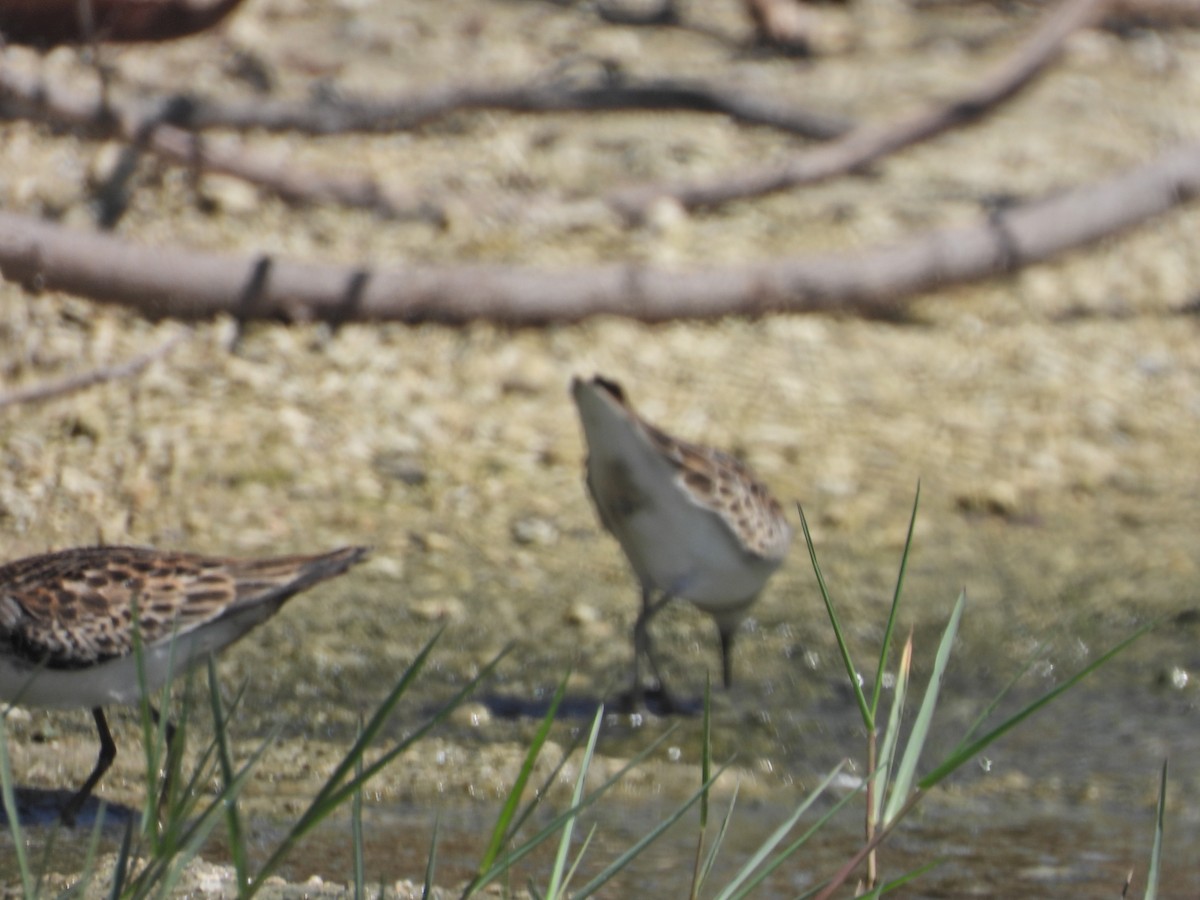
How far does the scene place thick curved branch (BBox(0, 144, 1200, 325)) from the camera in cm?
795

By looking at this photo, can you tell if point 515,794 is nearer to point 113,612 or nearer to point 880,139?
point 113,612

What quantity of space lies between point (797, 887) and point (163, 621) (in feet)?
5.50

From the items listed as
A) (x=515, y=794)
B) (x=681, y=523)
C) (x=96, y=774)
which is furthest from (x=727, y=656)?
(x=515, y=794)

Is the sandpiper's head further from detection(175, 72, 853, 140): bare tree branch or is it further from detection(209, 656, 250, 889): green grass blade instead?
detection(175, 72, 853, 140): bare tree branch

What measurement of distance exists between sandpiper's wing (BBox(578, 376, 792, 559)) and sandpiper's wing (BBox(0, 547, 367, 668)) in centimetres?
113

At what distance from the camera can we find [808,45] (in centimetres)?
1100

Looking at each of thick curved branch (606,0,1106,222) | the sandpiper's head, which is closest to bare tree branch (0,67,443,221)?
thick curved branch (606,0,1106,222)

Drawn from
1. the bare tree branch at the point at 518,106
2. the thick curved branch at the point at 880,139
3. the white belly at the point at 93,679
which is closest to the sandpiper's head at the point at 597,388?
the white belly at the point at 93,679

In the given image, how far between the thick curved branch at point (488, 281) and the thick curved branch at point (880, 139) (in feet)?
2.71

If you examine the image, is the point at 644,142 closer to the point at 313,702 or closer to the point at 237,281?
the point at 237,281

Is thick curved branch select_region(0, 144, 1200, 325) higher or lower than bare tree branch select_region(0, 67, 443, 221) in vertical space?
lower

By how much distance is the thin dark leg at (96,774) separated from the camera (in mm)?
4473

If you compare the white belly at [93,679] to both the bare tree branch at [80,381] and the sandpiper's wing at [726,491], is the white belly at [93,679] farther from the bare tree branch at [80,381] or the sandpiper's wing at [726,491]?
the bare tree branch at [80,381]

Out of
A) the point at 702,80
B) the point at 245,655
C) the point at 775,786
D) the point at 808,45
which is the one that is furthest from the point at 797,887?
the point at 808,45
